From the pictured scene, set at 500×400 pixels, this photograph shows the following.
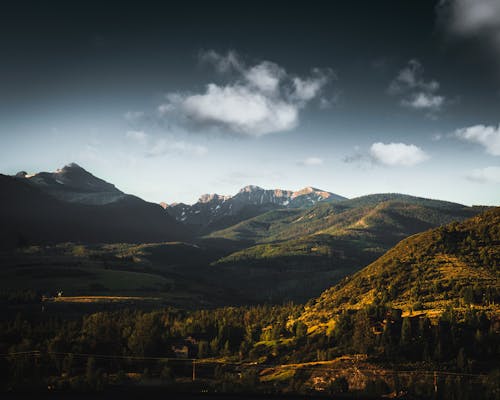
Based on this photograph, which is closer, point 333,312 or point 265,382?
point 265,382

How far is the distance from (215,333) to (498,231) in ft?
402

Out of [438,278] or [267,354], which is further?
[438,278]

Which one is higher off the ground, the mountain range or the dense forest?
the mountain range

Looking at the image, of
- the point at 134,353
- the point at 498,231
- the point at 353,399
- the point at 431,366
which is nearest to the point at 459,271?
the point at 498,231

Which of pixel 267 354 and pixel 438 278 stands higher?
pixel 438 278

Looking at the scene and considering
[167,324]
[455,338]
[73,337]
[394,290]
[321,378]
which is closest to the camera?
[321,378]

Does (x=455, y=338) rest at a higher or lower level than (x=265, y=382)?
higher

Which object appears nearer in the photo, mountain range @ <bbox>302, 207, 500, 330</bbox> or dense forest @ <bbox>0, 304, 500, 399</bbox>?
dense forest @ <bbox>0, 304, 500, 399</bbox>

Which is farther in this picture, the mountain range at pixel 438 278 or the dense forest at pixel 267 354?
the mountain range at pixel 438 278

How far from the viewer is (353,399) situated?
40.3m

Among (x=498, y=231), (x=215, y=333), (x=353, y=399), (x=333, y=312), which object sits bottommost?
(x=215, y=333)

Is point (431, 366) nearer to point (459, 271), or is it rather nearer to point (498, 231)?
point (459, 271)

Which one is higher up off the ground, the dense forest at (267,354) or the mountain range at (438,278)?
the mountain range at (438,278)

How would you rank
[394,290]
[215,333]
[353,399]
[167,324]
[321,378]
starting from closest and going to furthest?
[353,399] < [321,378] < [394,290] < [215,333] < [167,324]
